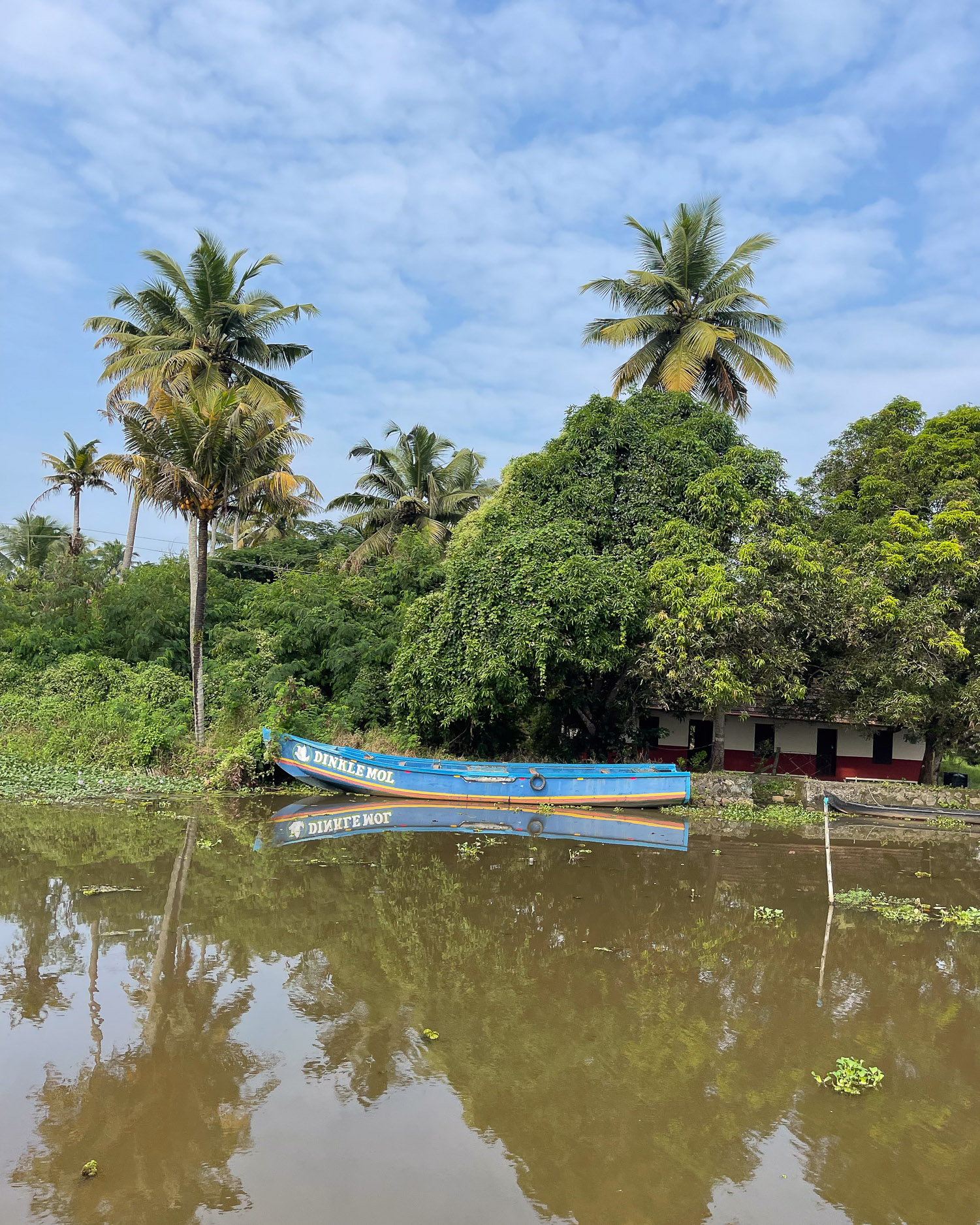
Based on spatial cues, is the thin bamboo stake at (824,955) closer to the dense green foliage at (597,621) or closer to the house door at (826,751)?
the dense green foliage at (597,621)

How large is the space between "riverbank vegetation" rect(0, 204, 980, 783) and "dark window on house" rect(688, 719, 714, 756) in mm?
1410

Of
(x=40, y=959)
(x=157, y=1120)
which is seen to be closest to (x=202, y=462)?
(x=40, y=959)

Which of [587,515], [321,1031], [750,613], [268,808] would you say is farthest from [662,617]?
[321,1031]

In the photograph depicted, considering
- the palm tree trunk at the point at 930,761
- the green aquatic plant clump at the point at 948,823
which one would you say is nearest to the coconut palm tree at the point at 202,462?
the green aquatic plant clump at the point at 948,823

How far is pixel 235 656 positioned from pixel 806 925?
15291mm

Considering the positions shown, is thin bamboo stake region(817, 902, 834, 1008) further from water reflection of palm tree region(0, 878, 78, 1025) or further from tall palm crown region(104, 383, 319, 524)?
tall palm crown region(104, 383, 319, 524)

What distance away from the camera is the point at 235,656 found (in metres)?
21.0

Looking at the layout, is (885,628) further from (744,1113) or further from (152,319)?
(152,319)

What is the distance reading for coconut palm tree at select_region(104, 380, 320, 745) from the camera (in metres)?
17.8

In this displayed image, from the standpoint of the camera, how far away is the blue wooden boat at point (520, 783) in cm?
1669

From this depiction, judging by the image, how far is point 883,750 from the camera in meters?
22.6

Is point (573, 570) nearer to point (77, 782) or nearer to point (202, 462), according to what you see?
point (202, 462)

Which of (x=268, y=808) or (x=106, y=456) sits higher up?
(x=106, y=456)

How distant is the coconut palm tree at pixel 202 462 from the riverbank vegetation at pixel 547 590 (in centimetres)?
7
